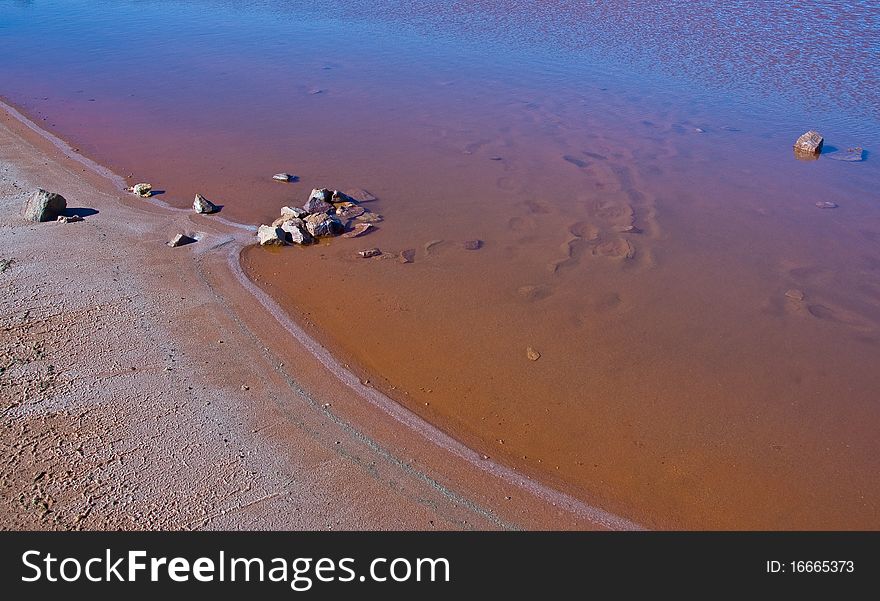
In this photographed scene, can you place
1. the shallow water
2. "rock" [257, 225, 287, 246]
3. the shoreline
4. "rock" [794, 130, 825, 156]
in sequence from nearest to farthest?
the shoreline, the shallow water, "rock" [257, 225, 287, 246], "rock" [794, 130, 825, 156]

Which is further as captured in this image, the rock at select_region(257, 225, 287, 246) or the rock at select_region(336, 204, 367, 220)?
the rock at select_region(336, 204, 367, 220)

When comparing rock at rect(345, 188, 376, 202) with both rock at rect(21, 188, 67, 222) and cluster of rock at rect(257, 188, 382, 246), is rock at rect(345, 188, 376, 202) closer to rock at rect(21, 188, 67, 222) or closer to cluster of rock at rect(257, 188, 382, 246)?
cluster of rock at rect(257, 188, 382, 246)

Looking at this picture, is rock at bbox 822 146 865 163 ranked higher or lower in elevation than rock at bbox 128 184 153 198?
higher

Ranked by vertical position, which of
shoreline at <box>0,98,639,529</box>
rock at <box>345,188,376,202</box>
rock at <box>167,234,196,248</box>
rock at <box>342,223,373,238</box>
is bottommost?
shoreline at <box>0,98,639,529</box>

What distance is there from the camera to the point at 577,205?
875cm

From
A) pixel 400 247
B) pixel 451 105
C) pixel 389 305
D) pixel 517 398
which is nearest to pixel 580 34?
pixel 451 105

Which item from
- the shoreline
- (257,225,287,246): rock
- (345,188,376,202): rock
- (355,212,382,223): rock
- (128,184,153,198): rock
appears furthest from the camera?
(128,184,153,198): rock

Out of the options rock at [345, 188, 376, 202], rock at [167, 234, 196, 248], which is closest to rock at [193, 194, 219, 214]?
rock at [167, 234, 196, 248]

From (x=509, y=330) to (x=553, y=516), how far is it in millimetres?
2140

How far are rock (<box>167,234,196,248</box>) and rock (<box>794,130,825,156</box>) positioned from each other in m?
8.32

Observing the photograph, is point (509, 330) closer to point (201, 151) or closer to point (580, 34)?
point (201, 151)

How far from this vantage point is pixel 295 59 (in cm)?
1445

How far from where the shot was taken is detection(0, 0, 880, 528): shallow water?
5.39m
